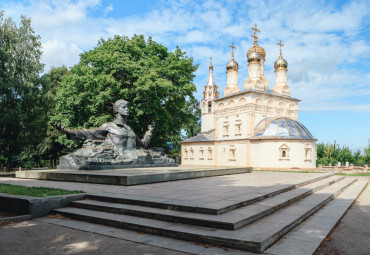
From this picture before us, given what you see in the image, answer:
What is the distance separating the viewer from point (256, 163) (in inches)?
1369

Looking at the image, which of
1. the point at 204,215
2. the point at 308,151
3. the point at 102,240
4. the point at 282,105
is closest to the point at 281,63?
the point at 282,105

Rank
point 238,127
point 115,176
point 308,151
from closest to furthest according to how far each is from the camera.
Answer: point 115,176, point 308,151, point 238,127

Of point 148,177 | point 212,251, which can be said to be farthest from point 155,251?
point 148,177

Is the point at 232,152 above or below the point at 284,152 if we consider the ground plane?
below

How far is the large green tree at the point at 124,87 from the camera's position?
1934 cm

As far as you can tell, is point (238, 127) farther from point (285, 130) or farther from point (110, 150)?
point (110, 150)

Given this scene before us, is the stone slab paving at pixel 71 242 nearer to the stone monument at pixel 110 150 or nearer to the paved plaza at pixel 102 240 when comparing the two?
the paved plaza at pixel 102 240

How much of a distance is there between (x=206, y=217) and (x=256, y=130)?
1276 inches

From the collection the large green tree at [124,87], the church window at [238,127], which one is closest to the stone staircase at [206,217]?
the large green tree at [124,87]

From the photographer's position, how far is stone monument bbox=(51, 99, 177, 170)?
13375 mm

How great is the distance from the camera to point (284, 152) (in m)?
32.6

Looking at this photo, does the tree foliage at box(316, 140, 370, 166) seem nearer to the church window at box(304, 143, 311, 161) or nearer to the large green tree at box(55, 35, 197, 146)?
the church window at box(304, 143, 311, 161)

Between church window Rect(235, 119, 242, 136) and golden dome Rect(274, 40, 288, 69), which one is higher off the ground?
golden dome Rect(274, 40, 288, 69)

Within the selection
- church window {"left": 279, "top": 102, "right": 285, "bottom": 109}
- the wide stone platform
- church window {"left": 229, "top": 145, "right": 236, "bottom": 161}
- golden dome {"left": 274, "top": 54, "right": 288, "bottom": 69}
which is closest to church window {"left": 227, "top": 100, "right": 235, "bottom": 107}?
church window {"left": 229, "top": 145, "right": 236, "bottom": 161}
